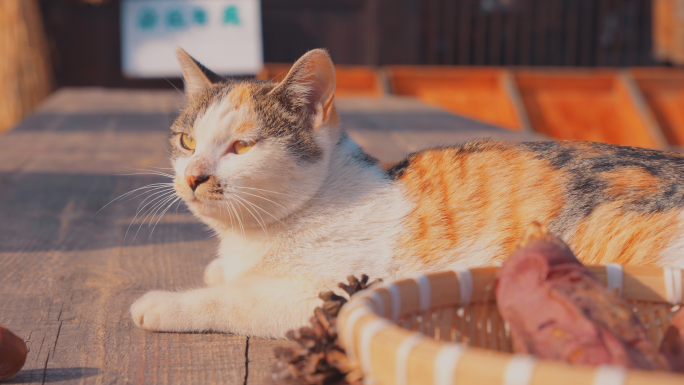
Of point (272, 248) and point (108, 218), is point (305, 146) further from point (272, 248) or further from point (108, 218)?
point (108, 218)

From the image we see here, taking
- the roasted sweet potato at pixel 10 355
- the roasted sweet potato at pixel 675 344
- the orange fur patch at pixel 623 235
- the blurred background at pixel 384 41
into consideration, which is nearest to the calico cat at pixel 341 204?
the orange fur patch at pixel 623 235

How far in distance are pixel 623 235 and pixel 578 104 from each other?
4089mm

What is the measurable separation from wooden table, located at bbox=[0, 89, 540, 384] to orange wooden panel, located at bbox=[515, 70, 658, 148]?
132 cm

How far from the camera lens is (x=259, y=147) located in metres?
1.43

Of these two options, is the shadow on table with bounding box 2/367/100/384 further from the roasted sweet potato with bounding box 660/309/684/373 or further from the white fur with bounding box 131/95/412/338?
the roasted sweet potato with bounding box 660/309/684/373

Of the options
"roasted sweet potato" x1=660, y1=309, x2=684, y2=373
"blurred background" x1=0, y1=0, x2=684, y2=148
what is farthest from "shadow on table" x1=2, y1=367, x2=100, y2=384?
"blurred background" x1=0, y1=0, x2=684, y2=148

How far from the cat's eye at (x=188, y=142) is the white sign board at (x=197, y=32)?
16.2 feet

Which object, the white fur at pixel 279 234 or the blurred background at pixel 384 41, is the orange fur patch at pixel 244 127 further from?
the blurred background at pixel 384 41

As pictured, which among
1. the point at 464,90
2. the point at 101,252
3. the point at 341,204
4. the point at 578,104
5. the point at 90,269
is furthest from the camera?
the point at 464,90

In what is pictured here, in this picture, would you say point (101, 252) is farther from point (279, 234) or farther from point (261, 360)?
point (261, 360)

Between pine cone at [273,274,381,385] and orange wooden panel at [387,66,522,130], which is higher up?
pine cone at [273,274,381,385]

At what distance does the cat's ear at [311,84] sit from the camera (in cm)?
144

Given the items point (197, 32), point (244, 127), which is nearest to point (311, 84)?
point (244, 127)

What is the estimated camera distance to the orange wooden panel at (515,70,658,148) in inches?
193
